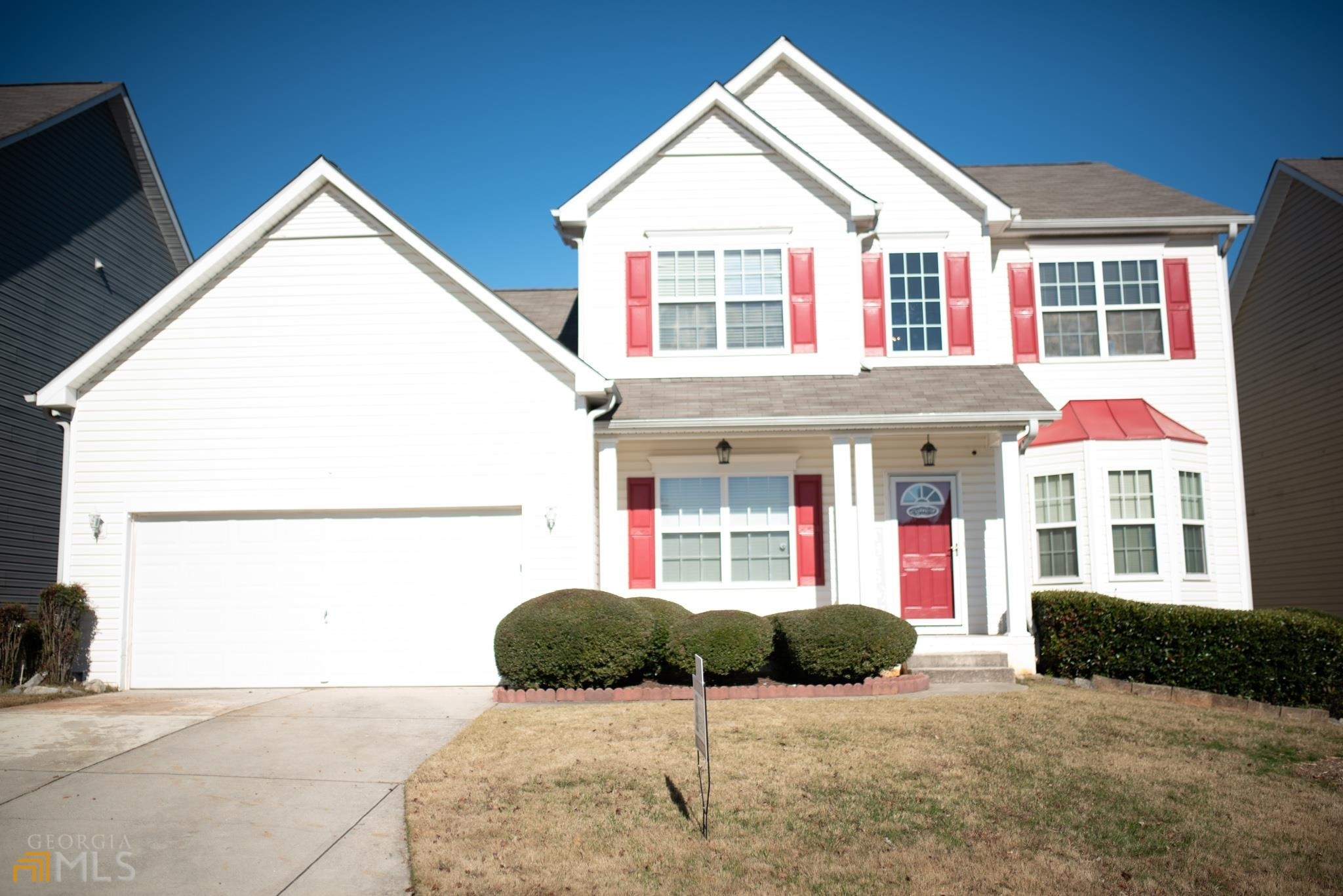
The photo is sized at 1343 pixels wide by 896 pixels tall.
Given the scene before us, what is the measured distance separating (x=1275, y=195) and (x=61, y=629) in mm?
19703

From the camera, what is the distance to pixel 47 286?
17812 millimetres

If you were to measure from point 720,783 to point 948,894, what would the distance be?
7.72 ft

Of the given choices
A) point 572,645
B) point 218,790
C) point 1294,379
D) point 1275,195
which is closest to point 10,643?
point 218,790

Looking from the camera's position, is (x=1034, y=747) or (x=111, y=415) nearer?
(x=1034, y=747)

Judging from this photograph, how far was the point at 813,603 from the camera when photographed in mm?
14984

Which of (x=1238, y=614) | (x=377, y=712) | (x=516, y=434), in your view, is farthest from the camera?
(x=516, y=434)

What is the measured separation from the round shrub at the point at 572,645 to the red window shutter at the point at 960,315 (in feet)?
22.5

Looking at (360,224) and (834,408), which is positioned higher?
(360,224)

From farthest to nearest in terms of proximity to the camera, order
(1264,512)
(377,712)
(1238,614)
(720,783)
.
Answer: (1264,512) → (1238,614) → (377,712) → (720,783)

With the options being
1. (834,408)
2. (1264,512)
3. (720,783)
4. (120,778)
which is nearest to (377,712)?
(120,778)

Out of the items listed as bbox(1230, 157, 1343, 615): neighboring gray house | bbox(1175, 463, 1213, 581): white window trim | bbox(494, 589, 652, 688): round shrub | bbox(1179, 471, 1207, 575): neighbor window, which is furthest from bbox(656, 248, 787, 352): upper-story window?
bbox(1230, 157, 1343, 615): neighboring gray house

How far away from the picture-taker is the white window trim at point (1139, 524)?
48.4ft

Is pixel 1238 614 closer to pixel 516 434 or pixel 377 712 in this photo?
pixel 516 434

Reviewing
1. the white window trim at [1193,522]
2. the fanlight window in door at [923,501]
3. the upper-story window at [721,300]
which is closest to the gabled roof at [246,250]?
the upper-story window at [721,300]
